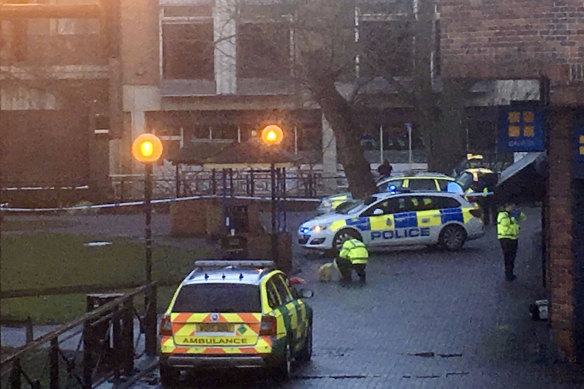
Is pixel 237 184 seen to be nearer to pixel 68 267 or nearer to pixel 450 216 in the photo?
pixel 450 216

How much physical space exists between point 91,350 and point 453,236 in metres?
16.9

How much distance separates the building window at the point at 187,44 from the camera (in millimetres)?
47531

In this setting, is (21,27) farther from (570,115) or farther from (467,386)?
(570,115)

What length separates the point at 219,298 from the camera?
1363 centimetres

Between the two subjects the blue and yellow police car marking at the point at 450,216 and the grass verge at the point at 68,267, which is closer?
the grass verge at the point at 68,267

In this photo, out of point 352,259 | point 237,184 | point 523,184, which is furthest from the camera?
point 237,184

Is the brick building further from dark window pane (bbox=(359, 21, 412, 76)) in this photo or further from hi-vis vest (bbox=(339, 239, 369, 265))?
dark window pane (bbox=(359, 21, 412, 76))

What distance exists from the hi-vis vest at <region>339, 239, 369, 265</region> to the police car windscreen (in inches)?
377

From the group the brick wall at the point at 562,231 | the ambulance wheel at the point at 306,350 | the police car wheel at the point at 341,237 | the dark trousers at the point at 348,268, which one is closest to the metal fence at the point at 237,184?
the police car wheel at the point at 341,237

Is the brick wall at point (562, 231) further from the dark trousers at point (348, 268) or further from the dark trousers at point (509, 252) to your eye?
the dark trousers at point (348, 268)

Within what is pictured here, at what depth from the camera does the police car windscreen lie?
13551 mm

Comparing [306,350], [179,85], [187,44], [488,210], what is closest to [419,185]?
[488,210]

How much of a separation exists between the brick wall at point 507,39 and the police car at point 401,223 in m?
13.4

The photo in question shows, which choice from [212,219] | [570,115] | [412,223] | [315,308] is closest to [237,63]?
[212,219]
